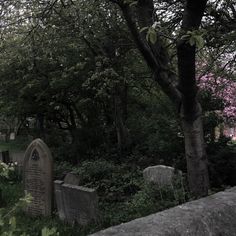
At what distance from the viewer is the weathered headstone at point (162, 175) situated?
8.10 meters

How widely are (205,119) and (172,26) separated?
262 centimetres

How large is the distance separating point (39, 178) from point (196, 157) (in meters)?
3.44

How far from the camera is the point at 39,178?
9109 millimetres

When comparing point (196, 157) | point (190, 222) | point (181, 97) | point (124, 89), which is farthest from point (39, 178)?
point (190, 222)

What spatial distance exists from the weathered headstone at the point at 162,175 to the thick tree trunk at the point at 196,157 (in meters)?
0.74

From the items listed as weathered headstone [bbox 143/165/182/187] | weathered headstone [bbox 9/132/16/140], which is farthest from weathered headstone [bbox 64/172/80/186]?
weathered headstone [bbox 9/132/16/140]

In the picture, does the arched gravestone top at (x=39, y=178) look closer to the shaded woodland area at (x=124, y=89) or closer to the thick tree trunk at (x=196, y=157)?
the shaded woodland area at (x=124, y=89)

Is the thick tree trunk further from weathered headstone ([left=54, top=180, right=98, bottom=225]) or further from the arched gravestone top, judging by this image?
the arched gravestone top

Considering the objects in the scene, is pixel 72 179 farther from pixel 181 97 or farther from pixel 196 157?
pixel 181 97

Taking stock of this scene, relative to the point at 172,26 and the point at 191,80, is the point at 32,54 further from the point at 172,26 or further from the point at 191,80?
the point at 191,80

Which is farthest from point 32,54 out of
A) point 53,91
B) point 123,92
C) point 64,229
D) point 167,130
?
point 64,229

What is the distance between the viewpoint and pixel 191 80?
5.68 m

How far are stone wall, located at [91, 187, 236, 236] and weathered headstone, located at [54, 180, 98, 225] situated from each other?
4.17 metres

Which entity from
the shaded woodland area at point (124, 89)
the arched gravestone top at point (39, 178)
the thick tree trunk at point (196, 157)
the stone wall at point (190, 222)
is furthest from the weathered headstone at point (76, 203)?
the stone wall at point (190, 222)
